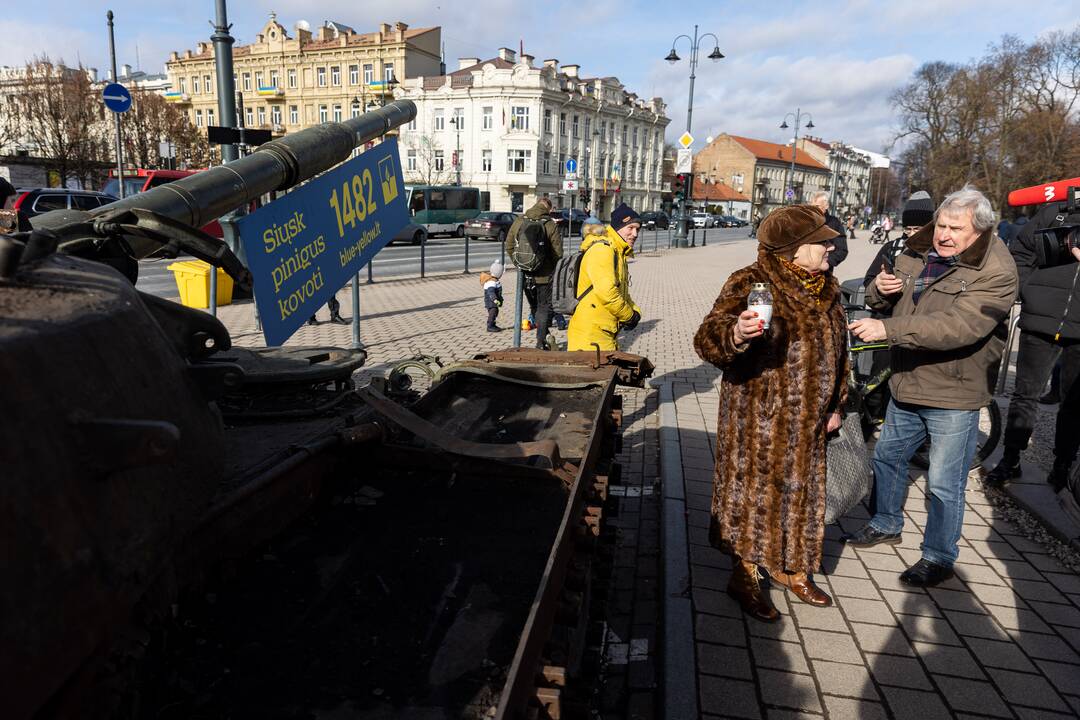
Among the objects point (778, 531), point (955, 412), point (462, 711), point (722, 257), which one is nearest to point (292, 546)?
point (462, 711)

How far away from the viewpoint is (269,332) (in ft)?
12.5

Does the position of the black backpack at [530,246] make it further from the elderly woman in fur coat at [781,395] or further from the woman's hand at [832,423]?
the woman's hand at [832,423]

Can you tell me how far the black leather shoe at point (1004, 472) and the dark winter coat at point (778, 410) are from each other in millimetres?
2612

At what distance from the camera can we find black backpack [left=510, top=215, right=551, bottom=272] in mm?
8047

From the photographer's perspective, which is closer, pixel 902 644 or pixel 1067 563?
pixel 902 644

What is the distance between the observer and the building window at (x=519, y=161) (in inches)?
2510

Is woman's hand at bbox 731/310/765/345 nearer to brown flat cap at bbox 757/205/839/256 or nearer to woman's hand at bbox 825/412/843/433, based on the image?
brown flat cap at bbox 757/205/839/256

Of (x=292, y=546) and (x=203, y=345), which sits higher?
(x=203, y=345)

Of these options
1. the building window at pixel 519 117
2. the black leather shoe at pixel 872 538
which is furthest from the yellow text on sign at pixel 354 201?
the building window at pixel 519 117

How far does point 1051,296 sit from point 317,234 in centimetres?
485

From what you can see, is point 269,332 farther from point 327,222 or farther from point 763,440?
point 763,440

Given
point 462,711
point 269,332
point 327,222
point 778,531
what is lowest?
point 778,531

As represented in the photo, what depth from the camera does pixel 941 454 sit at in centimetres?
361

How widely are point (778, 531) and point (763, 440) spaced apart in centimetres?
42
